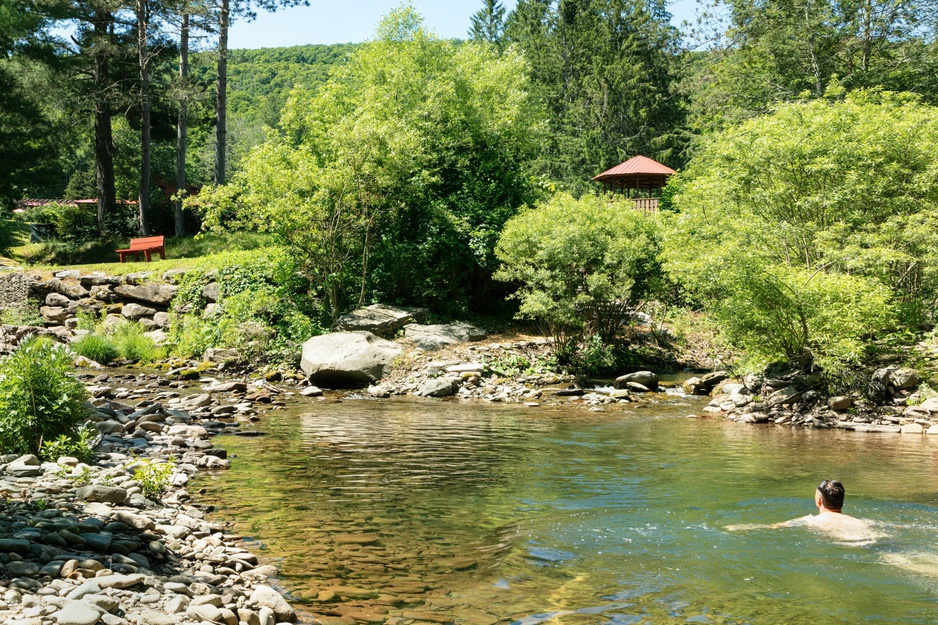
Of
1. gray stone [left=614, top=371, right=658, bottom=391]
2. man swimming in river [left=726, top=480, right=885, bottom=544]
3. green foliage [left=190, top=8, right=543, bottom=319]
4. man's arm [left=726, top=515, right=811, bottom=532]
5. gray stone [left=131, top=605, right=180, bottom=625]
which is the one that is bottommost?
gray stone [left=614, top=371, right=658, bottom=391]

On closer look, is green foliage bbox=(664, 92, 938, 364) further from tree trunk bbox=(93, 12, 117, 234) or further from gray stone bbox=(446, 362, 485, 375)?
tree trunk bbox=(93, 12, 117, 234)

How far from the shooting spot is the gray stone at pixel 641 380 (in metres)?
15.8

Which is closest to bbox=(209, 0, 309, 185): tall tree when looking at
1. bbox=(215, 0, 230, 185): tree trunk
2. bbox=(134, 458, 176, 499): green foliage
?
bbox=(215, 0, 230, 185): tree trunk

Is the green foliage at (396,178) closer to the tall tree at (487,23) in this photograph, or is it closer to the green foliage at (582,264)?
the green foliage at (582,264)

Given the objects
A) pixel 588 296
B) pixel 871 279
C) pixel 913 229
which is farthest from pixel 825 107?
pixel 588 296

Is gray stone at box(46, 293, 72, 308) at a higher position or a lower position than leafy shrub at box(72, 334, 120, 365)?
higher

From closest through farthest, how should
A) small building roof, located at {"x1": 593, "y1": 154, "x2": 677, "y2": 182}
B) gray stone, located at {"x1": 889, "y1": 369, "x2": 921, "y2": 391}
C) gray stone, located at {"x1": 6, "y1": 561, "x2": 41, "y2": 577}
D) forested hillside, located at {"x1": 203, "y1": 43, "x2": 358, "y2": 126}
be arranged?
gray stone, located at {"x1": 6, "y1": 561, "x2": 41, "y2": 577} < gray stone, located at {"x1": 889, "y1": 369, "x2": 921, "y2": 391} < small building roof, located at {"x1": 593, "y1": 154, "x2": 677, "y2": 182} < forested hillside, located at {"x1": 203, "y1": 43, "x2": 358, "y2": 126}

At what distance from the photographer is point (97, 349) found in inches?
726

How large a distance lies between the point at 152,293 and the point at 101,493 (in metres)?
16.2

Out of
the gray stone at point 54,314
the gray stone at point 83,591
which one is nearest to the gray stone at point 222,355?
the gray stone at point 54,314

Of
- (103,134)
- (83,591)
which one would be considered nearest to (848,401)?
(83,591)

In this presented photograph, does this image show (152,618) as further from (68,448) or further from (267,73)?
(267,73)

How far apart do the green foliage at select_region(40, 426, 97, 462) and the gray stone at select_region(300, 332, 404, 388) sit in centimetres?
857

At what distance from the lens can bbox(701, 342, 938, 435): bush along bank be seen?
38.6 ft
